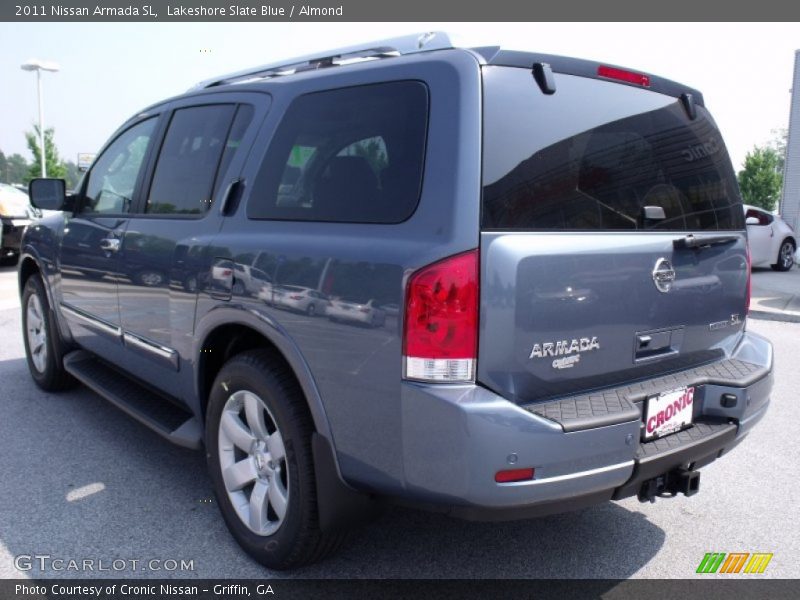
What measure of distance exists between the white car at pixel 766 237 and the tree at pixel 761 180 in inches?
642

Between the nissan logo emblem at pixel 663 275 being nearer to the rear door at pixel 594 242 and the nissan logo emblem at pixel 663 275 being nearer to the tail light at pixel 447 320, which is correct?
the rear door at pixel 594 242

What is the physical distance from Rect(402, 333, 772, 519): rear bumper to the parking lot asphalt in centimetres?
71

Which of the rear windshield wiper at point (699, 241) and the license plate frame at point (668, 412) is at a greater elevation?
the rear windshield wiper at point (699, 241)

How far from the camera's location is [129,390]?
151 inches

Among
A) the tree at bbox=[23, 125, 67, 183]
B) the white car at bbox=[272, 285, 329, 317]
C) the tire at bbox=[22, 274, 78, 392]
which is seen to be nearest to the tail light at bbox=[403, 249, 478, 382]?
the white car at bbox=[272, 285, 329, 317]

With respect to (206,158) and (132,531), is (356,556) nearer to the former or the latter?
(132,531)

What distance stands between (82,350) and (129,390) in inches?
37.8

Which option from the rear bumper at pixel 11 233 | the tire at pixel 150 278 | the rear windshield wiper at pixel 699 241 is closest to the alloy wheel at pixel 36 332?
the tire at pixel 150 278

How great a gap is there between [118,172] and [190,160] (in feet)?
3.13

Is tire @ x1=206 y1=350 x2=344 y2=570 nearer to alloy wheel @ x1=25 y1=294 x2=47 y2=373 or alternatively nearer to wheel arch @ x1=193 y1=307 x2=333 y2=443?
wheel arch @ x1=193 y1=307 x2=333 y2=443

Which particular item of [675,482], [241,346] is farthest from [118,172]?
[675,482]

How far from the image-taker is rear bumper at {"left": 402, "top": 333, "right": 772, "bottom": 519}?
2.01m

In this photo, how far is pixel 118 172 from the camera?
161 inches

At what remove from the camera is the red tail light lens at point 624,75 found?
8.34ft
